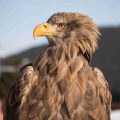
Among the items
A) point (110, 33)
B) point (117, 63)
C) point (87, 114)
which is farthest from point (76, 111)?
point (117, 63)

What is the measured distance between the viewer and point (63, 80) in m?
5.26

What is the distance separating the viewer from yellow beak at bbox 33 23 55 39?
528cm

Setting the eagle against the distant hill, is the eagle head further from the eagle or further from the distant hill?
the distant hill

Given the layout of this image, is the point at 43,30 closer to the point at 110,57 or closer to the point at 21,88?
the point at 21,88

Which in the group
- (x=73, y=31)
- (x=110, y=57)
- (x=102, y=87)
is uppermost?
(x=73, y=31)

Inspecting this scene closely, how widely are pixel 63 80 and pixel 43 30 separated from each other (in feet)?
1.84

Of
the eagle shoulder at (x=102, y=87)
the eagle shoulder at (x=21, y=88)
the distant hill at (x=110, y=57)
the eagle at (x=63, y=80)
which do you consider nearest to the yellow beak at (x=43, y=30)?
the eagle at (x=63, y=80)

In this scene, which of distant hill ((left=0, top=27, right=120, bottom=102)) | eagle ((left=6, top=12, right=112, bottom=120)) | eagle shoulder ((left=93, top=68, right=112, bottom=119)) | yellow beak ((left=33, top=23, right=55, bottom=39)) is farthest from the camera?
distant hill ((left=0, top=27, right=120, bottom=102))

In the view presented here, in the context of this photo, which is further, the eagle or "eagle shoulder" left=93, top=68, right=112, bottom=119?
"eagle shoulder" left=93, top=68, right=112, bottom=119

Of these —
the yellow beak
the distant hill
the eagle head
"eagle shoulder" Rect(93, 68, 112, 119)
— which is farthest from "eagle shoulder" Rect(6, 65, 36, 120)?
the distant hill

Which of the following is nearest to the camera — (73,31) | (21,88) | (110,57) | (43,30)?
(21,88)

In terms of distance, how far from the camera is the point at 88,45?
5.42 meters

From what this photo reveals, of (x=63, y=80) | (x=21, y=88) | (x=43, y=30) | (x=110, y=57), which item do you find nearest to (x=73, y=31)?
(x=43, y=30)

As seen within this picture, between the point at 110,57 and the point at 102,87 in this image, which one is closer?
the point at 102,87
